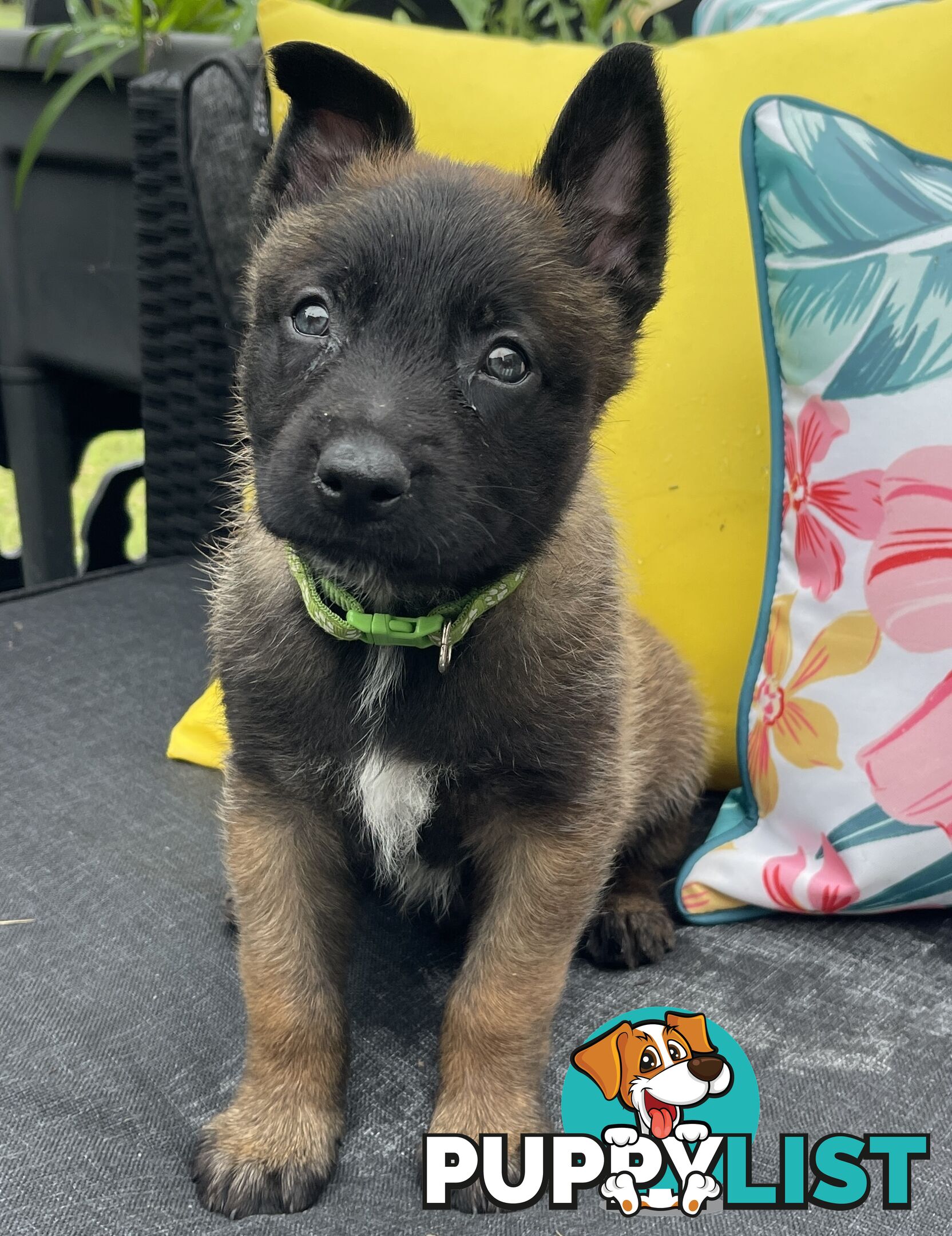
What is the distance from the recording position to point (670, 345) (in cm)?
213

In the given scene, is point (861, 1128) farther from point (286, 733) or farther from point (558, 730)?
point (286, 733)

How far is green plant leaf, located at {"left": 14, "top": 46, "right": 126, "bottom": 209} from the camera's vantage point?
→ 303 centimetres

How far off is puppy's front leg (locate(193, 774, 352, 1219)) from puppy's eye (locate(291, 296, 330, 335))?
2.12ft

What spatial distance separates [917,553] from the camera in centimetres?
170

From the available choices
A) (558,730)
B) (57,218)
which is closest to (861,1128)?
(558,730)

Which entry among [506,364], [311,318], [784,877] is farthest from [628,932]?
[311,318]

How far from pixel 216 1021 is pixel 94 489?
405cm

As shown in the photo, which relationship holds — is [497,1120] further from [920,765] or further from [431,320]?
[431,320]

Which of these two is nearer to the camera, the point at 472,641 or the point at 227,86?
the point at 472,641

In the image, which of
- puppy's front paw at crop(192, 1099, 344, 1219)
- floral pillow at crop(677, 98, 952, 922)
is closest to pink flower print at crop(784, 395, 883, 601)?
floral pillow at crop(677, 98, 952, 922)

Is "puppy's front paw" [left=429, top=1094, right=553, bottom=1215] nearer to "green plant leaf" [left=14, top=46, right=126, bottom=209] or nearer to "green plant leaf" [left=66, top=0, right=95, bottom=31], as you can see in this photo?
"green plant leaf" [left=14, top=46, right=126, bottom=209]

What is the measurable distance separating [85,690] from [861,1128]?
1.88m

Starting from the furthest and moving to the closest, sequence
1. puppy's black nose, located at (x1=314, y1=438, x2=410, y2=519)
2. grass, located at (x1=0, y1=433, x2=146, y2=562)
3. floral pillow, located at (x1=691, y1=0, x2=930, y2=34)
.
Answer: grass, located at (x1=0, y1=433, x2=146, y2=562), floral pillow, located at (x1=691, y1=0, x2=930, y2=34), puppy's black nose, located at (x1=314, y1=438, x2=410, y2=519)

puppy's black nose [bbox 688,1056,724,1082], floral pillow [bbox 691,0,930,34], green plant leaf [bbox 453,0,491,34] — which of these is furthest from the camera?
green plant leaf [bbox 453,0,491,34]
